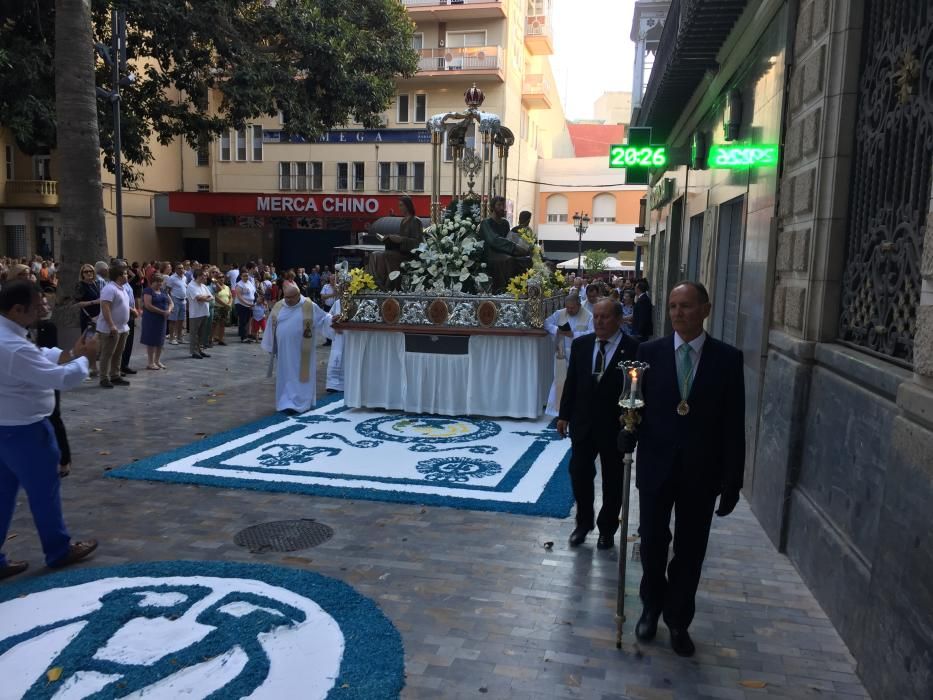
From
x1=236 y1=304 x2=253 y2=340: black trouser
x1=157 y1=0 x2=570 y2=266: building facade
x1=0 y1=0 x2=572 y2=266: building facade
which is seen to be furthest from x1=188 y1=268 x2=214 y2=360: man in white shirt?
x1=157 y1=0 x2=570 y2=266: building facade

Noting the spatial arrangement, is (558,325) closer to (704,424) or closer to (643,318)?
(643,318)

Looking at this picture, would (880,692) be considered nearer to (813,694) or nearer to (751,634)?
(813,694)

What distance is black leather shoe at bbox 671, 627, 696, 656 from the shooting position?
12.6ft

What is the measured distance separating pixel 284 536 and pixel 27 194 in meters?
31.3

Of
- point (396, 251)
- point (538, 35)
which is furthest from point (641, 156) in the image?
point (538, 35)

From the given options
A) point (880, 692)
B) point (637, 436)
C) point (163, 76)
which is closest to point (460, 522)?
point (637, 436)

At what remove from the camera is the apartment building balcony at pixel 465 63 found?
33.1 metres

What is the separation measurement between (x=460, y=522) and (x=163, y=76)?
17052mm

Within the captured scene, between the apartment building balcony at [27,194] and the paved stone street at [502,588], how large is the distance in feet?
91.5

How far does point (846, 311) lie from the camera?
15.5 feet

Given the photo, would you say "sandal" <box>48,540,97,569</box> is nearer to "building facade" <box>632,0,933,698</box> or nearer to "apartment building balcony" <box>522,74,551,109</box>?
"building facade" <box>632,0,933,698</box>

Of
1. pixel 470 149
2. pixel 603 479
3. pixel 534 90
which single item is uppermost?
pixel 534 90

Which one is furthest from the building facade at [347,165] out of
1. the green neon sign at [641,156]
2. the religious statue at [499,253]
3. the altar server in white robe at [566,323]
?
the altar server in white robe at [566,323]

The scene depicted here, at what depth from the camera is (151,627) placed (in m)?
3.99
